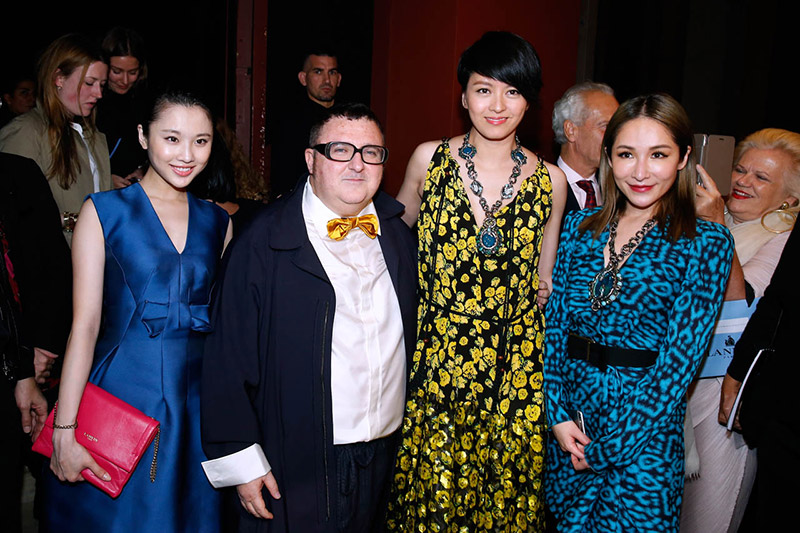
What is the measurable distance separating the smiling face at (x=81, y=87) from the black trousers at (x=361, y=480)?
2153 mm

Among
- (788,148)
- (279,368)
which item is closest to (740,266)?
(788,148)

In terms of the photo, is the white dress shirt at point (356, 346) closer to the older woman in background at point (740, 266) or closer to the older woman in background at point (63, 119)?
the older woman in background at point (740, 266)

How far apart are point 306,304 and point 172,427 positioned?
572 mm

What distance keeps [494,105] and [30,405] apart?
1.83 meters

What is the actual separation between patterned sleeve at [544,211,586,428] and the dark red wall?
2.00 metres

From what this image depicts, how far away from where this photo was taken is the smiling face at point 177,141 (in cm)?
203

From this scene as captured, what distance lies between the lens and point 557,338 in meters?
2.17

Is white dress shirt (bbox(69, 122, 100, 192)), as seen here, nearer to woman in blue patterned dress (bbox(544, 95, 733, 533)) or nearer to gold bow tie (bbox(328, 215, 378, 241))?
gold bow tie (bbox(328, 215, 378, 241))

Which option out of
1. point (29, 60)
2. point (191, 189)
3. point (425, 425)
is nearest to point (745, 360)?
point (425, 425)

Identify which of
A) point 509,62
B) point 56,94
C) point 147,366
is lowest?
point 147,366

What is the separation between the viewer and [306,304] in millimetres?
1945

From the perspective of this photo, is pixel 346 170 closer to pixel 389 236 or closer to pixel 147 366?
pixel 389 236

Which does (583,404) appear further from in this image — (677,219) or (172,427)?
(172,427)

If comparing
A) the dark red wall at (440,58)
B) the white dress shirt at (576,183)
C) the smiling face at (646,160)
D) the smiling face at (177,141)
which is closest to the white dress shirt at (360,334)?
the smiling face at (177,141)
